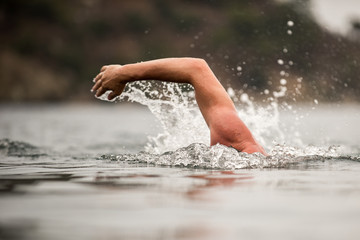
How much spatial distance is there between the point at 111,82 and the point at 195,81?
23.2 inches

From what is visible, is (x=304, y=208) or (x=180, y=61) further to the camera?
(x=180, y=61)

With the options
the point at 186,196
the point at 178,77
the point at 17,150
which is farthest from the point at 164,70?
the point at 17,150

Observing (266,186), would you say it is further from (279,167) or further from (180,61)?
(180,61)

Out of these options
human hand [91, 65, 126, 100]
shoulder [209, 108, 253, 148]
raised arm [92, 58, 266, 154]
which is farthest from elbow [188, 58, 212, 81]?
human hand [91, 65, 126, 100]

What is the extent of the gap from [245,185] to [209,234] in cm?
126

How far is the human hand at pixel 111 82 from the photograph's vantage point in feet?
15.2

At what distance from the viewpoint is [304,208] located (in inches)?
109

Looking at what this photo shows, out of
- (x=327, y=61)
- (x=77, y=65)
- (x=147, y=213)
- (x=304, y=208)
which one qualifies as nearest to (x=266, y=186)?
(x=304, y=208)

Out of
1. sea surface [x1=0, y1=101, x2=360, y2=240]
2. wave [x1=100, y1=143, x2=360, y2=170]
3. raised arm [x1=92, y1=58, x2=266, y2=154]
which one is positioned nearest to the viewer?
sea surface [x1=0, y1=101, x2=360, y2=240]

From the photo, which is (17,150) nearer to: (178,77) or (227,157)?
(178,77)

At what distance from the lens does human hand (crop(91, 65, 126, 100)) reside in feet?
15.2

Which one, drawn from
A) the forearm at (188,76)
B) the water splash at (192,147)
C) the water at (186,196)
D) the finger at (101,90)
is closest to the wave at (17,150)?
the water at (186,196)

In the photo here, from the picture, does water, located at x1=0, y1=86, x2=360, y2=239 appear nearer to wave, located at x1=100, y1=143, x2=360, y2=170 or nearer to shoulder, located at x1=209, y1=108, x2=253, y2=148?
wave, located at x1=100, y1=143, x2=360, y2=170

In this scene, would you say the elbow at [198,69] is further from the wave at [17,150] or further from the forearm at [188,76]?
the wave at [17,150]
